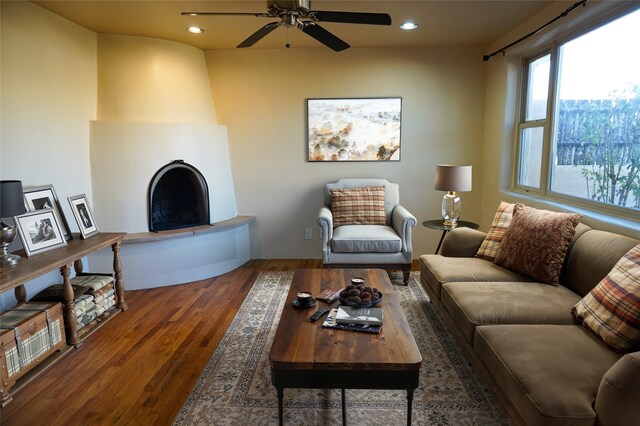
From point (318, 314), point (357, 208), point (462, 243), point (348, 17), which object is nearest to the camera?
point (318, 314)

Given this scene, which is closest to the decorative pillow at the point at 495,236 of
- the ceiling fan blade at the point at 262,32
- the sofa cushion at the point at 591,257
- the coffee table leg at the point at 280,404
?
the sofa cushion at the point at 591,257

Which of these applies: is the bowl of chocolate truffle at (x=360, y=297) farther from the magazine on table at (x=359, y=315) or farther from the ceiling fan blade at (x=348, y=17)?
the ceiling fan blade at (x=348, y=17)

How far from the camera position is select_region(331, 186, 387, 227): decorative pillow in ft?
13.8

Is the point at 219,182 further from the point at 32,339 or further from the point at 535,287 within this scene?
the point at 535,287

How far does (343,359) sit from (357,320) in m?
0.33

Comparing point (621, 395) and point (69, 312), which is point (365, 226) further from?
point (621, 395)

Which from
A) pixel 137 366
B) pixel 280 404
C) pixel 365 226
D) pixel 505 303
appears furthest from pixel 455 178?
pixel 137 366

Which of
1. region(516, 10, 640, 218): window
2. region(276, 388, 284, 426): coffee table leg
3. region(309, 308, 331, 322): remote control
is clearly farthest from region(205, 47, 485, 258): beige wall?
region(276, 388, 284, 426): coffee table leg

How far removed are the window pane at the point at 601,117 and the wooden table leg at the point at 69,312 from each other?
12.1ft

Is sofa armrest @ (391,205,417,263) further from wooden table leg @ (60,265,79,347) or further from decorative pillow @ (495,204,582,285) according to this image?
wooden table leg @ (60,265,79,347)

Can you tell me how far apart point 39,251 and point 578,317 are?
324 cm

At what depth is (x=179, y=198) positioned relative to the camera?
422cm

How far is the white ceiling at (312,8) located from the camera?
10.1 feet

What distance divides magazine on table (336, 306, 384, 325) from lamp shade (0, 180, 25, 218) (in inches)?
78.4
